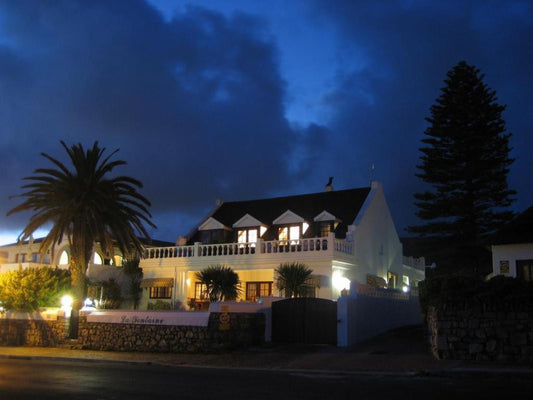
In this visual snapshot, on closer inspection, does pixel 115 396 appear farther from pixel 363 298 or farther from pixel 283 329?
pixel 363 298

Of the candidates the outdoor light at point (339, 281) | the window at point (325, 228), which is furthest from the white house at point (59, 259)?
the outdoor light at point (339, 281)

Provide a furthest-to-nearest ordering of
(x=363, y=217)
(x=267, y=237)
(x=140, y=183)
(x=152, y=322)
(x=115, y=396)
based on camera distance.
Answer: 1. (x=267, y=237)
2. (x=363, y=217)
3. (x=140, y=183)
4. (x=152, y=322)
5. (x=115, y=396)

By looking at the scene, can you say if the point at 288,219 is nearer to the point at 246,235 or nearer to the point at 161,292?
the point at 246,235

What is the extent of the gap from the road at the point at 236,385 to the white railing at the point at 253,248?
A: 14849 millimetres

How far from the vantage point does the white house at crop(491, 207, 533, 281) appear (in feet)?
83.0

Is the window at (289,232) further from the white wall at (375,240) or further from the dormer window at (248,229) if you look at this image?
the white wall at (375,240)

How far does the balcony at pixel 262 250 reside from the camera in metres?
32.5

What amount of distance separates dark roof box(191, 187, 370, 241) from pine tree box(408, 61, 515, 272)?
458cm

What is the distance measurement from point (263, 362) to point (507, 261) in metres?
12.8

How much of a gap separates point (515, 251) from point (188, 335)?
15163 mm

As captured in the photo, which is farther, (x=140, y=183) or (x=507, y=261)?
(x=140, y=183)

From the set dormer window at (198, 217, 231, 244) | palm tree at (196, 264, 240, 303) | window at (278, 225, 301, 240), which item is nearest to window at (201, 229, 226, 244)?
dormer window at (198, 217, 231, 244)

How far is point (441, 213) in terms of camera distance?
37125mm

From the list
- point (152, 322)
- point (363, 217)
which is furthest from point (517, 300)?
point (363, 217)
